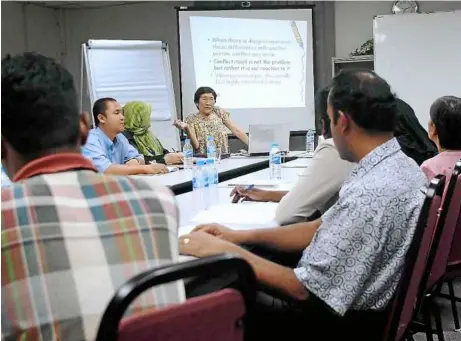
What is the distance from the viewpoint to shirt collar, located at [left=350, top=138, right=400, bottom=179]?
55.3 inches

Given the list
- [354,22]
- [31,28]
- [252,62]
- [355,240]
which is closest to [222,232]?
[355,240]

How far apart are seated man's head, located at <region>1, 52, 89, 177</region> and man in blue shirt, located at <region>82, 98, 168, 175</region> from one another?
7.32 ft

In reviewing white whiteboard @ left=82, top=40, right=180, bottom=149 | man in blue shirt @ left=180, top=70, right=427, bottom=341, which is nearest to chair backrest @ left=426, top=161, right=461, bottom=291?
man in blue shirt @ left=180, top=70, right=427, bottom=341

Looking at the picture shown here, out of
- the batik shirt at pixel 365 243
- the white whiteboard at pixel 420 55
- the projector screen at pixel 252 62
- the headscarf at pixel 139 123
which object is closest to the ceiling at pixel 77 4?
the projector screen at pixel 252 62

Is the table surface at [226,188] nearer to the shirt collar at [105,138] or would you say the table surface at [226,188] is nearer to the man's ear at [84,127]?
the man's ear at [84,127]

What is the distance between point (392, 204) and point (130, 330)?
810 millimetres

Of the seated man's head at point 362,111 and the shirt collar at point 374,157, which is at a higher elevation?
the seated man's head at point 362,111

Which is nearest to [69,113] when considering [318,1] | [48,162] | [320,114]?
[48,162]

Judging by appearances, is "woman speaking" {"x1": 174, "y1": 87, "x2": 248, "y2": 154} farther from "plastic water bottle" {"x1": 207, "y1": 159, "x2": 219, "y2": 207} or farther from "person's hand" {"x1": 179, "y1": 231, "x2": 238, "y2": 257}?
"person's hand" {"x1": 179, "y1": 231, "x2": 238, "y2": 257}

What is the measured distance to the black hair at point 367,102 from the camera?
1.43 m

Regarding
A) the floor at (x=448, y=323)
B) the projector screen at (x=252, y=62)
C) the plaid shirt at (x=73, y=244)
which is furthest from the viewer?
the projector screen at (x=252, y=62)

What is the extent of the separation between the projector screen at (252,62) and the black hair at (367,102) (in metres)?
4.48

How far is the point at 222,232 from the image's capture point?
164 centimetres

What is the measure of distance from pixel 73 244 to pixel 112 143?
289 centimetres
